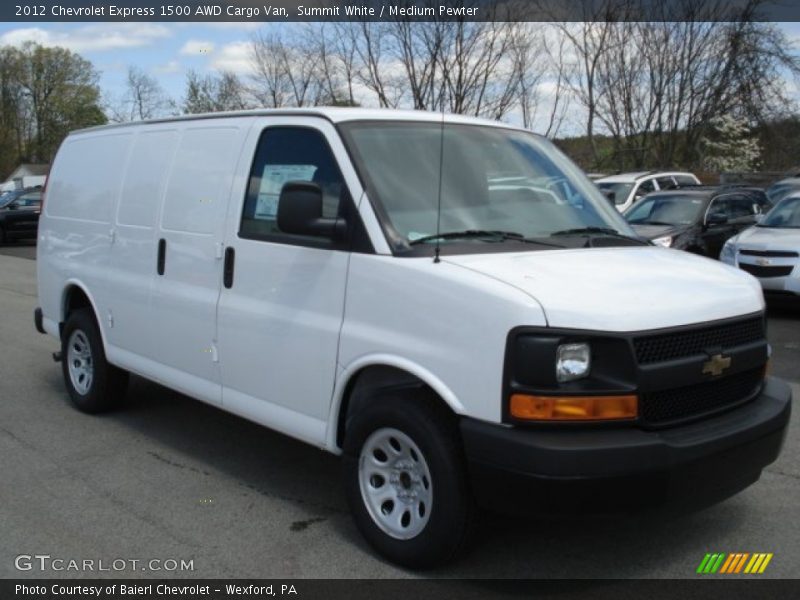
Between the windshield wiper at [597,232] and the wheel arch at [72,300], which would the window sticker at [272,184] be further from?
the wheel arch at [72,300]

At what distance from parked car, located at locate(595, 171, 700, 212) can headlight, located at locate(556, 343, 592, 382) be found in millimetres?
14602

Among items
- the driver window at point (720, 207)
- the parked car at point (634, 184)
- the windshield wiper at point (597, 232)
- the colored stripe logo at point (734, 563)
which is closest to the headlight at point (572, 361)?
the windshield wiper at point (597, 232)

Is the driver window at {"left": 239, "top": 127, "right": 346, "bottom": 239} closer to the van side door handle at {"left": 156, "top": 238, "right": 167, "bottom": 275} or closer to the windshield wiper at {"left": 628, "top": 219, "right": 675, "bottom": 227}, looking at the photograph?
the van side door handle at {"left": 156, "top": 238, "right": 167, "bottom": 275}

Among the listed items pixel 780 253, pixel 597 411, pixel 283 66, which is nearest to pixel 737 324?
pixel 597 411

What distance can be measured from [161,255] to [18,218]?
23.1m

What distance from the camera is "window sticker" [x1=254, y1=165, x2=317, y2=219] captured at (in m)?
4.38

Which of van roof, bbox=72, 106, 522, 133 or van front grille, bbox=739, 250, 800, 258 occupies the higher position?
van roof, bbox=72, 106, 522, 133

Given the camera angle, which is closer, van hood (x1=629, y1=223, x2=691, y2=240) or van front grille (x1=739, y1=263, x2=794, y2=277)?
van front grille (x1=739, y1=263, x2=794, y2=277)

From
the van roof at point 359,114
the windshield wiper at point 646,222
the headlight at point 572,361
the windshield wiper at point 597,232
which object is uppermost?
the van roof at point 359,114

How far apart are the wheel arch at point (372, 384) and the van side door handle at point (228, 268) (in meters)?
1.06

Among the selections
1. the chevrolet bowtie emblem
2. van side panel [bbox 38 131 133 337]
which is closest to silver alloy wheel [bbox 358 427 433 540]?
the chevrolet bowtie emblem

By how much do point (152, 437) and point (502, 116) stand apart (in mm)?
20608

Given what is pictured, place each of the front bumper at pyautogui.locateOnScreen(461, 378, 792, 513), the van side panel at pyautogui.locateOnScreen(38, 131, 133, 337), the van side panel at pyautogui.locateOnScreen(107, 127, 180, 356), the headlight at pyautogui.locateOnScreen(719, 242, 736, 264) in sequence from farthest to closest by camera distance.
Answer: the headlight at pyautogui.locateOnScreen(719, 242, 736, 264), the van side panel at pyautogui.locateOnScreen(38, 131, 133, 337), the van side panel at pyautogui.locateOnScreen(107, 127, 180, 356), the front bumper at pyautogui.locateOnScreen(461, 378, 792, 513)

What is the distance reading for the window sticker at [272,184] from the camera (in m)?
4.38
